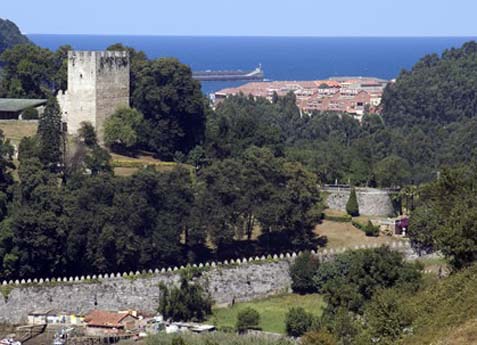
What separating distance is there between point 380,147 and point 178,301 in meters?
32.7

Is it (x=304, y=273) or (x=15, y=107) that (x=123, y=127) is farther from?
(x=304, y=273)

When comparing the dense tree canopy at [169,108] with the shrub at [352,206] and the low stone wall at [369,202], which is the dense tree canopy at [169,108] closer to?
the low stone wall at [369,202]

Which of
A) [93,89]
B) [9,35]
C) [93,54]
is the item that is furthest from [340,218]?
[9,35]

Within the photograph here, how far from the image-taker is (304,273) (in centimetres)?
4809

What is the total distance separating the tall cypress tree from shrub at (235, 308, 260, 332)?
46.7ft

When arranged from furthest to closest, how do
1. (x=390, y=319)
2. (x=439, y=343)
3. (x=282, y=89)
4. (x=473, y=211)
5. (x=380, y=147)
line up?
(x=282, y=89) < (x=380, y=147) < (x=473, y=211) < (x=390, y=319) < (x=439, y=343)

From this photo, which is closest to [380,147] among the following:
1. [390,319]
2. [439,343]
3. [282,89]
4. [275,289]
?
[275,289]

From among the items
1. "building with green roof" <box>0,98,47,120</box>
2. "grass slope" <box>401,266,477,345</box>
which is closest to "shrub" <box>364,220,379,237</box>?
"grass slope" <box>401,266,477,345</box>

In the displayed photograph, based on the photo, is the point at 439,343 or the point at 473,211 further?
the point at 473,211

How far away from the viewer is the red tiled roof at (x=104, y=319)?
44.8 m

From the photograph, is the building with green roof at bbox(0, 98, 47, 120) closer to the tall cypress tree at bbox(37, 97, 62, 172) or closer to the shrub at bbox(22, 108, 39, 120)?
the shrub at bbox(22, 108, 39, 120)

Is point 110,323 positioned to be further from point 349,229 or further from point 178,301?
point 349,229

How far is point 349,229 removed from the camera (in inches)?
2111

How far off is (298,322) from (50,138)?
1706 cm
